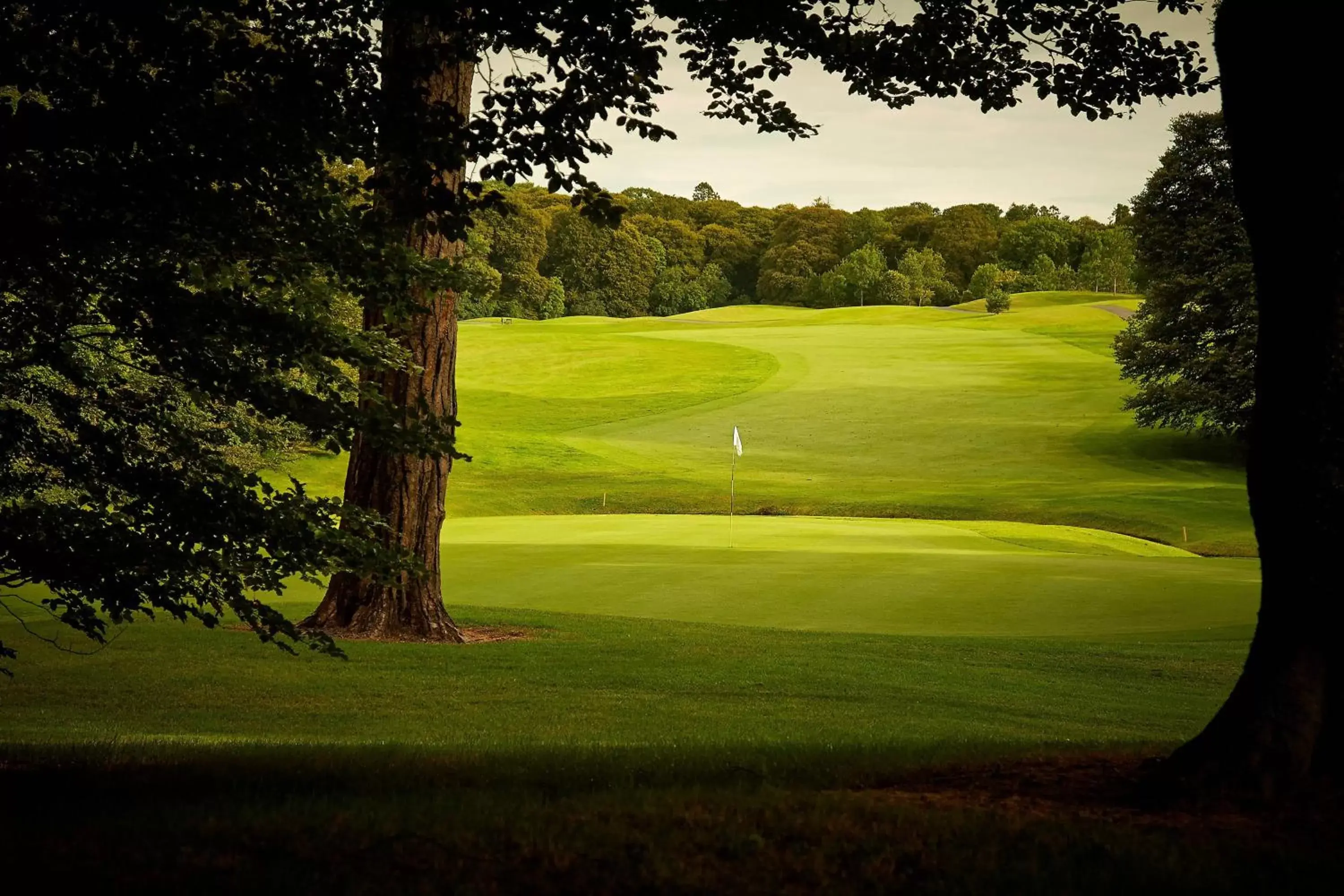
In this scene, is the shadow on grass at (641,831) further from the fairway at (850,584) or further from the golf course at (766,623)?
the fairway at (850,584)

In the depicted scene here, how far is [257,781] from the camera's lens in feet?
20.6

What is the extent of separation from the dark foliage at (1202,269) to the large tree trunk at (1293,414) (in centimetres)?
3044

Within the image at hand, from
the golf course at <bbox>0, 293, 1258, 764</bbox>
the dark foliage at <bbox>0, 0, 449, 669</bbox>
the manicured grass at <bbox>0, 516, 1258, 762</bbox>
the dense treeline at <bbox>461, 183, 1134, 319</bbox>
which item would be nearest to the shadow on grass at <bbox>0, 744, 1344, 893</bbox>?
the dark foliage at <bbox>0, 0, 449, 669</bbox>

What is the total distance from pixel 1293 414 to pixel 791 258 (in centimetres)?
11056

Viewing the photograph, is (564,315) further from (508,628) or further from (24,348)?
(24,348)

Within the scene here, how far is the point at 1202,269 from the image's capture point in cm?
3584

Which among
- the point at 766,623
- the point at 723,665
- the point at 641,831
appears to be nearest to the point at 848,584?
the point at 766,623

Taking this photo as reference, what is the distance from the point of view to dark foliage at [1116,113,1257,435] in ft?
115

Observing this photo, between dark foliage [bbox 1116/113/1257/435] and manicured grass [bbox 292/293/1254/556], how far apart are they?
3762 millimetres

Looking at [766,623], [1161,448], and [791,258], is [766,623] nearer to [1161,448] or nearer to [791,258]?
[1161,448]

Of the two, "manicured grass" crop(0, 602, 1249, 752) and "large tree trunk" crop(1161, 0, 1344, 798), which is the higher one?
"large tree trunk" crop(1161, 0, 1344, 798)

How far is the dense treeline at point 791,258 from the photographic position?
329 ft

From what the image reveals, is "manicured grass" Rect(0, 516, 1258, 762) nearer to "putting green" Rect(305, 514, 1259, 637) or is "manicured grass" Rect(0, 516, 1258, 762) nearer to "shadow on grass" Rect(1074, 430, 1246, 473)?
"putting green" Rect(305, 514, 1259, 637)

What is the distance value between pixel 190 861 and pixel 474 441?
4256cm
